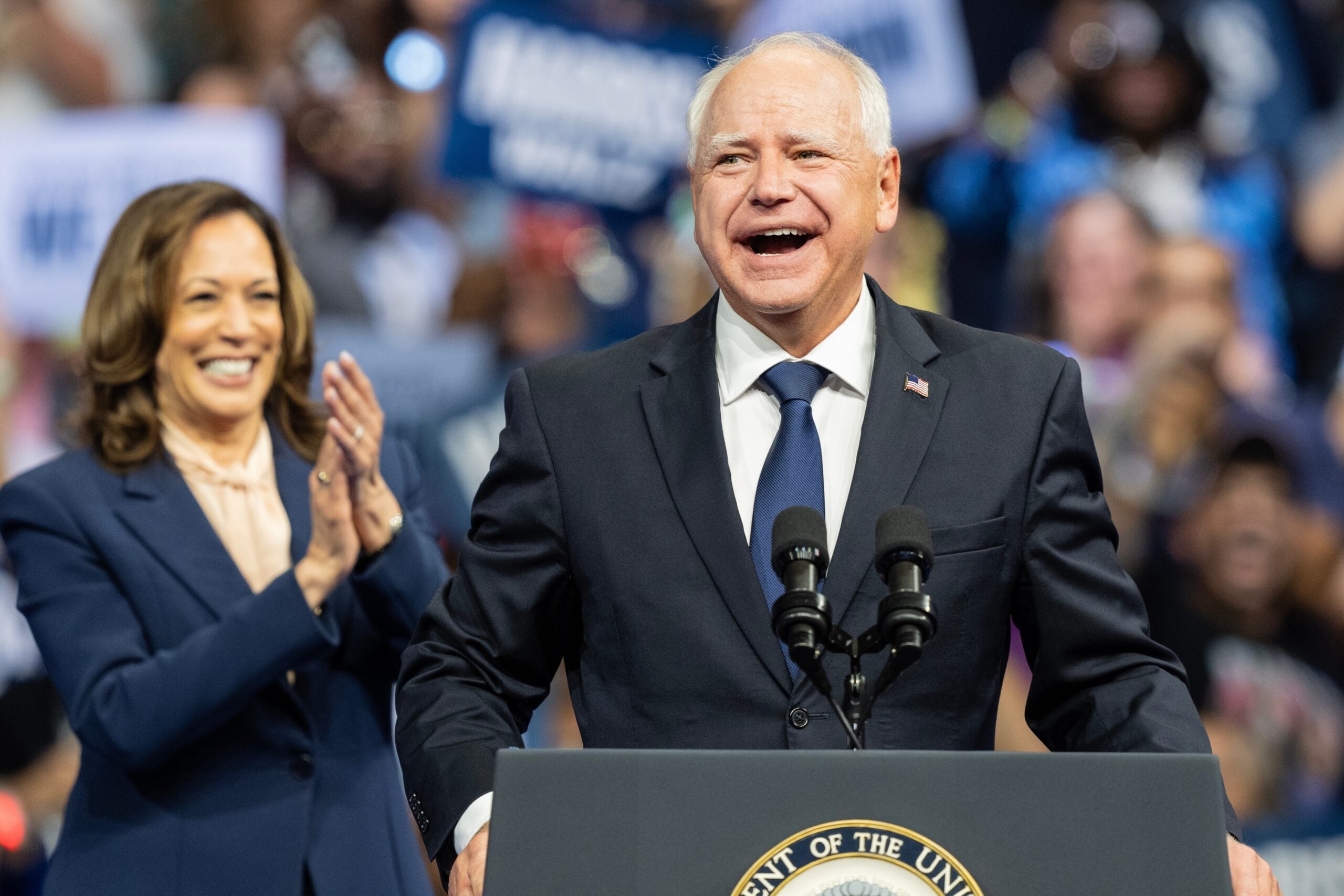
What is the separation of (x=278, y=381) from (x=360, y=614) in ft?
1.73

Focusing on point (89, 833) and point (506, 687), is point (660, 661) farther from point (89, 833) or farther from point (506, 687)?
point (89, 833)

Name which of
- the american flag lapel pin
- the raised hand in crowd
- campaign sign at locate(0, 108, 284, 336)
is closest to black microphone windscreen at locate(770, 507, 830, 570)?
the american flag lapel pin

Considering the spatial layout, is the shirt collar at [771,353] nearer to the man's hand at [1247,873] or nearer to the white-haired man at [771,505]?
the white-haired man at [771,505]

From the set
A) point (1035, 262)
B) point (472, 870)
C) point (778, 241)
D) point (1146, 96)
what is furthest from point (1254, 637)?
point (472, 870)

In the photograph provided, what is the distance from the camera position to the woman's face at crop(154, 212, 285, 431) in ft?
8.98

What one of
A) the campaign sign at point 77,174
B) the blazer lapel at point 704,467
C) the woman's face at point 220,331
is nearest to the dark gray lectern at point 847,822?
the blazer lapel at point 704,467

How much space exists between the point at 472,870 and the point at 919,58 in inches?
176

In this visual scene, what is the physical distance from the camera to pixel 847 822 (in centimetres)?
131

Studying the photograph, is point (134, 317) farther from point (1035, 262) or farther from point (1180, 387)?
point (1180, 387)

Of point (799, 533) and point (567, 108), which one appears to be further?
point (567, 108)

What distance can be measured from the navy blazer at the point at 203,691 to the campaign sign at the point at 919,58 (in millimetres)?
3283

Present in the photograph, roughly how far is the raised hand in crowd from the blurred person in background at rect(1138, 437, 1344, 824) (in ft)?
11.1

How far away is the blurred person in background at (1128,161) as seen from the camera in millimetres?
5367

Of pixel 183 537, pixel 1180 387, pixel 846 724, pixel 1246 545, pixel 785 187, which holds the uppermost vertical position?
pixel 1180 387
